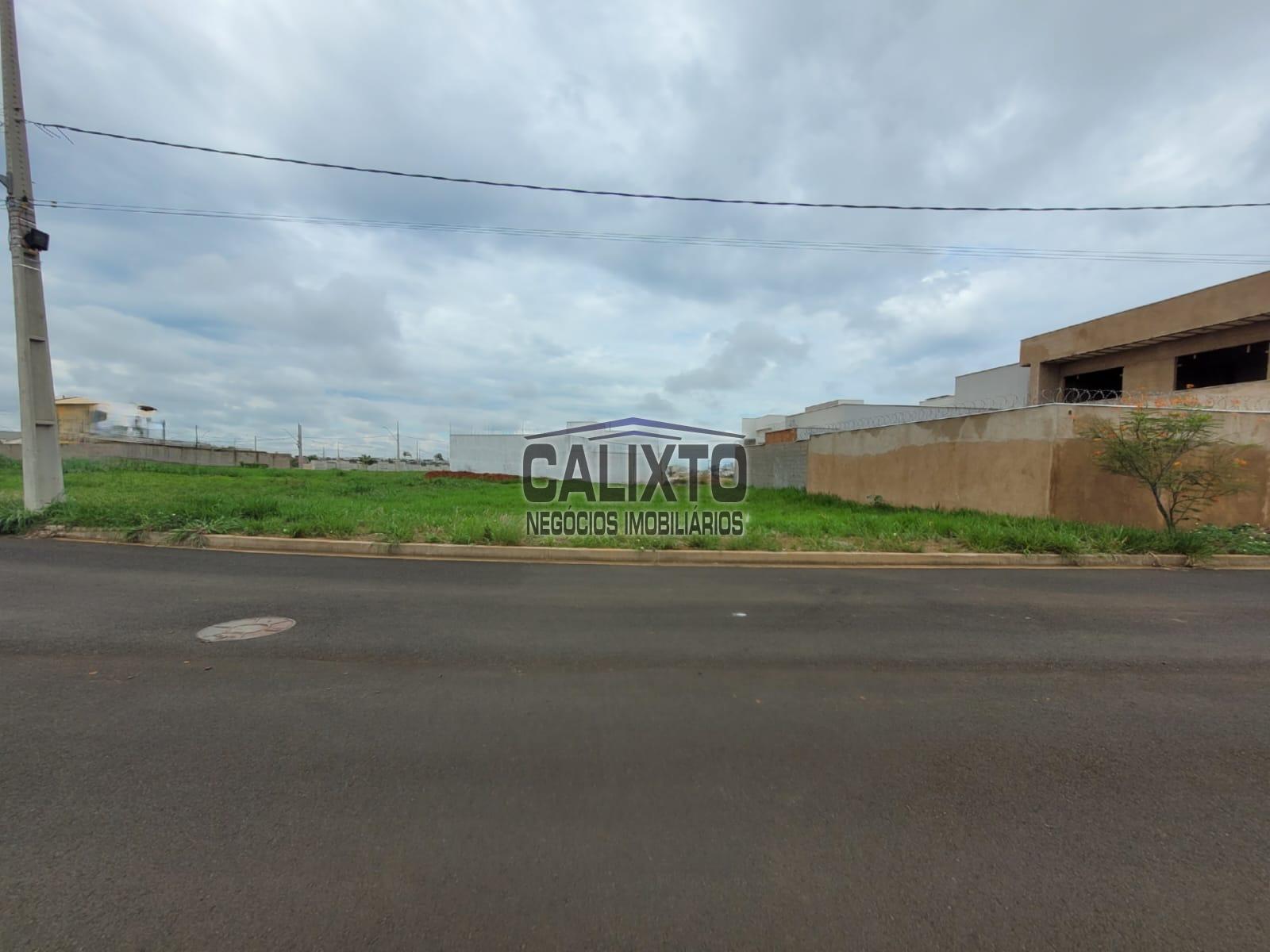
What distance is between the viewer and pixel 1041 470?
37.5 ft

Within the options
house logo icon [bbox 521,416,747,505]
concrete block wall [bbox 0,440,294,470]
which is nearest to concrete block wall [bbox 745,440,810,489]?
house logo icon [bbox 521,416,747,505]

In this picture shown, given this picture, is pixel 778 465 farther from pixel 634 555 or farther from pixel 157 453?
pixel 157 453

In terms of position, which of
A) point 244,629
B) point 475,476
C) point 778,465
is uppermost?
point 778,465

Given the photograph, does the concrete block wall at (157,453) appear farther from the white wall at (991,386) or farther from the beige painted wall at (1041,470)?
the white wall at (991,386)

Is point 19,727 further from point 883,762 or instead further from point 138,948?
point 883,762

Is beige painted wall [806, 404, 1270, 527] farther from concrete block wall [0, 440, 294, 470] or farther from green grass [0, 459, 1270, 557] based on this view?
concrete block wall [0, 440, 294, 470]

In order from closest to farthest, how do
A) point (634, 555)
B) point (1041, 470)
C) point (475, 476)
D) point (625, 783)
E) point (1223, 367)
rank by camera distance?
point (625, 783) < point (634, 555) < point (1041, 470) < point (1223, 367) < point (475, 476)

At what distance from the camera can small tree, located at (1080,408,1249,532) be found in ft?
30.7

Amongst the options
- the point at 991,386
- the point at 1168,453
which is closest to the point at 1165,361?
the point at 991,386

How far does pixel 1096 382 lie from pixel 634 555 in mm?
28135

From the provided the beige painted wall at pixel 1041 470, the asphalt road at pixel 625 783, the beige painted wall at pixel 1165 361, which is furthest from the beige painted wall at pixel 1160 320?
the asphalt road at pixel 625 783

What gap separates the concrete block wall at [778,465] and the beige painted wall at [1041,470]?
8045mm

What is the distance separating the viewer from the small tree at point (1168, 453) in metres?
9.36

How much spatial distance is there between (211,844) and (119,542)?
9.10 metres
